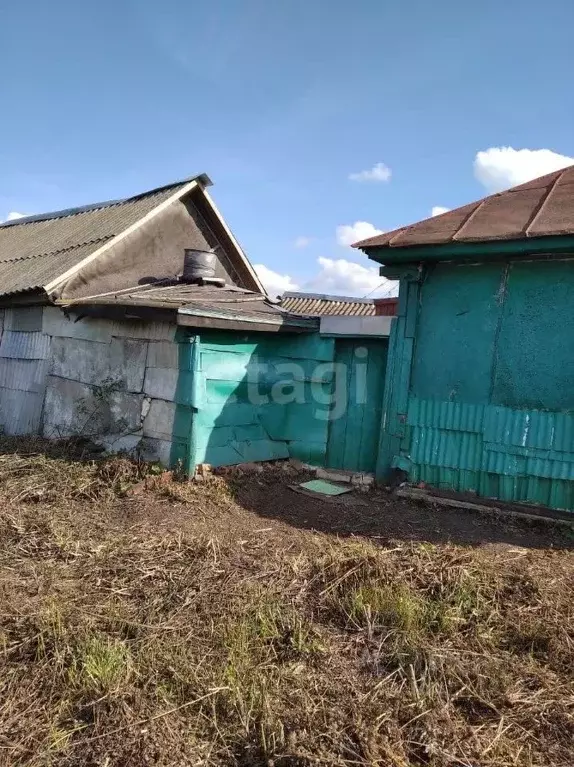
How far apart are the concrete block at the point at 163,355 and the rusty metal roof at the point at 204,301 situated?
533 mm

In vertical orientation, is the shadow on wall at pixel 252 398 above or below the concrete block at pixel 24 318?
below

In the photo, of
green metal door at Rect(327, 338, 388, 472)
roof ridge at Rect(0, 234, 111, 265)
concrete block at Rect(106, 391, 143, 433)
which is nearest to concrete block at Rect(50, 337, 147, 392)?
concrete block at Rect(106, 391, 143, 433)

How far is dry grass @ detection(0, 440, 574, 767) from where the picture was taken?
2686 mm

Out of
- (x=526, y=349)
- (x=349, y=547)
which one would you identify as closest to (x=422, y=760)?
(x=349, y=547)

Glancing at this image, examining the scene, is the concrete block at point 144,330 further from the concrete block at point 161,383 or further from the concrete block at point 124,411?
the concrete block at point 124,411

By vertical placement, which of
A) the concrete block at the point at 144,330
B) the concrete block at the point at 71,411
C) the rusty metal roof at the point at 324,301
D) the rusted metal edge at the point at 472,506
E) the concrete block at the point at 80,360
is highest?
the rusty metal roof at the point at 324,301

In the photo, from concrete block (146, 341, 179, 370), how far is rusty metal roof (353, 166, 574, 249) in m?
2.58

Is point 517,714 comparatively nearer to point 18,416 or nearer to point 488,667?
point 488,667

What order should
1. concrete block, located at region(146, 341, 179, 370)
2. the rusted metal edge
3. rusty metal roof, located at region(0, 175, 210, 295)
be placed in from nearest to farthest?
the rusted metal edge → concrete block, located at region(146, 341, 179, 370) → rusty metal roof, located at region(0, 175, 210, 295)

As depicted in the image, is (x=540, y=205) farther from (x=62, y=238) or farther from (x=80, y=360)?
(x=62, y=238)

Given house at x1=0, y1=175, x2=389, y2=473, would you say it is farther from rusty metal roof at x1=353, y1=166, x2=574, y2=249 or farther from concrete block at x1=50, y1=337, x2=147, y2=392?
rusty metal roof at x1=353, y1=166, x2=574, y2=249

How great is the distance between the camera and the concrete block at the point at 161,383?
6930 mm

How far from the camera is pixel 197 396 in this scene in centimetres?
674

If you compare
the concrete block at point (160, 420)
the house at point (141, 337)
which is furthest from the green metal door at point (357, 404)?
the concrete block at point (160, 420)
